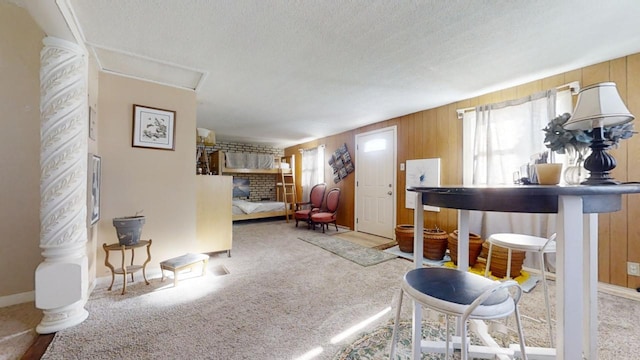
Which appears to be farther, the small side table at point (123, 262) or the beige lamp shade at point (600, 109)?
the small side table at point (123, 262)

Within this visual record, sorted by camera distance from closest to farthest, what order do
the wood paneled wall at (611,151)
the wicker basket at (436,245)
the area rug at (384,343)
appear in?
the area rug at (384,343), the wood paneled wall at (611,151), the wicker basket at (436,245)

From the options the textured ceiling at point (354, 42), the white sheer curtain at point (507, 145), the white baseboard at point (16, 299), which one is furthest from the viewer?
the white sheer curtain at point (507, 145)

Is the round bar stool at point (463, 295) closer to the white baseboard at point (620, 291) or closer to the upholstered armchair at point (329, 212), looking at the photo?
the white baseboard at point (620, 291)

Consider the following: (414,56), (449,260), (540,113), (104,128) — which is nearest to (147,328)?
(104,128)

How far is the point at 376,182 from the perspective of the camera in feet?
15.5

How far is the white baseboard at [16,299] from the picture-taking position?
2.05m

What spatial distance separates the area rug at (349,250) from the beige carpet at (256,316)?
281 millimetres

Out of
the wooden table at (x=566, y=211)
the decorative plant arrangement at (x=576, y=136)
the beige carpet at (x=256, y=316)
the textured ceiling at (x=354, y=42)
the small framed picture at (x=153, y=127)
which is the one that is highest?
the textured ceiling at (x=354, y=42)

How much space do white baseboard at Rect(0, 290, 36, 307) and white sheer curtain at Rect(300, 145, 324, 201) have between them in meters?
4.86

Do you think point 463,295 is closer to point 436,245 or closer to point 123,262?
point 436,245

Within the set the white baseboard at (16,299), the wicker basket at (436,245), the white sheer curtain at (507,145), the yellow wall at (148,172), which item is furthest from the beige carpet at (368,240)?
the white baseboard at (16,299)

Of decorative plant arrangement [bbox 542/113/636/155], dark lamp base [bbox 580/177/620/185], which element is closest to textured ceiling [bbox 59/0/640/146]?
decorative plant arrangement [bbox 542/113/636/155]

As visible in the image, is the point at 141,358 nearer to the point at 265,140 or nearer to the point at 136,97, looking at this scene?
the point at 136,97

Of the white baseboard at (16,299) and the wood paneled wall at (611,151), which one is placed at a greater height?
the wood paneled wall at (611,151)
